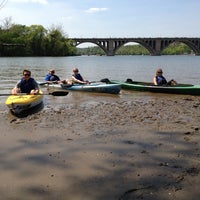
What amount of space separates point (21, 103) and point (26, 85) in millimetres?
1588

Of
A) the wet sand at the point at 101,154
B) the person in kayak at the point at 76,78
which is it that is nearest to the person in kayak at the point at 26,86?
the wet sand at the point at 101,154

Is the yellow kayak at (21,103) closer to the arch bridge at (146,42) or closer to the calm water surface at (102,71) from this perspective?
the calm water surface at (102,71)

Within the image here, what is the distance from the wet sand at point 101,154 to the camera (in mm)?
4512

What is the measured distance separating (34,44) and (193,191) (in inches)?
3629

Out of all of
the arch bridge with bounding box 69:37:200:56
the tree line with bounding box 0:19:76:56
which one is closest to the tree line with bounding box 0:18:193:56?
the tree line with bounding box 0:19:76:56

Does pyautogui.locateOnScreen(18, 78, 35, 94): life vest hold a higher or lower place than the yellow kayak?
higher

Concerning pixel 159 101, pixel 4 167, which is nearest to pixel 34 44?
pixel 159 101

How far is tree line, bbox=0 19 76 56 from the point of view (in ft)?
298

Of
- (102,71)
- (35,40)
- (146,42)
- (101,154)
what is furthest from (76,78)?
(146,42)

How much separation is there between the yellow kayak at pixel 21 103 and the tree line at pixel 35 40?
3251 inches

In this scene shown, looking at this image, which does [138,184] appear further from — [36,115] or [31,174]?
[36,115]

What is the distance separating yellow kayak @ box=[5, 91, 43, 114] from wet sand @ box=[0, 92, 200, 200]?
0.35 metres

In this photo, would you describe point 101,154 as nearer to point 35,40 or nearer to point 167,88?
point 167,88

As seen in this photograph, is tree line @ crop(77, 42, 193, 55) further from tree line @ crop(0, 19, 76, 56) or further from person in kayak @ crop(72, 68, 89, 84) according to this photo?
person in kayak @ crop(72, 68, 89, 84)
